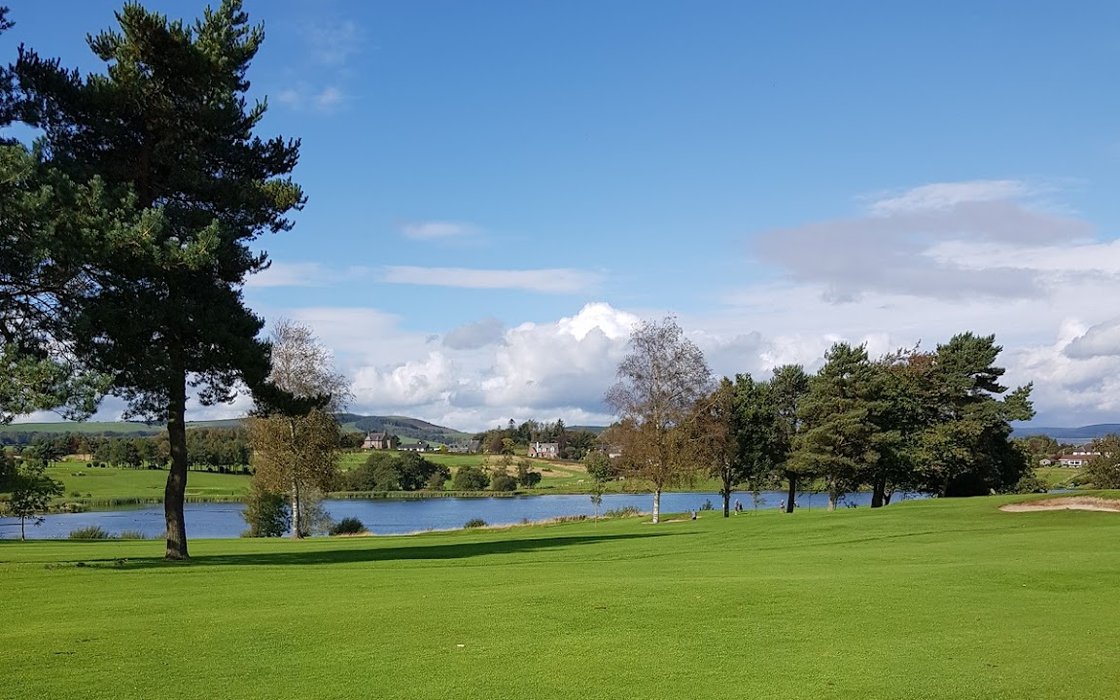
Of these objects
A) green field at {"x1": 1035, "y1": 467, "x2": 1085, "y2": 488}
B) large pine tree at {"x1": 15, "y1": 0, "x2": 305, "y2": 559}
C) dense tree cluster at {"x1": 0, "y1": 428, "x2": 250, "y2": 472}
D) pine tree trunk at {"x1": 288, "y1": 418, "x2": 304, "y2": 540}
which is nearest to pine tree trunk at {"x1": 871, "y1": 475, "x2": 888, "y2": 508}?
green field at {"x1": 1035, "y1": 467, "x2": 1085, "y2": 488}

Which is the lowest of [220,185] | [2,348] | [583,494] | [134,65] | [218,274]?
[583,494]

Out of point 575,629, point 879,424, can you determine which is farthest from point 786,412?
point 575,629

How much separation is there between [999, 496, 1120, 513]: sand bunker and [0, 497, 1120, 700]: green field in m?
15.3

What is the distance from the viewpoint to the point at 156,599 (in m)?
15.0

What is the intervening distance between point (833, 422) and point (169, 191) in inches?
1755

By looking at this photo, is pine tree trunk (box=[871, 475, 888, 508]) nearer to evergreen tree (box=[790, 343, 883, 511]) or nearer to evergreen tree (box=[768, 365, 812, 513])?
evergreen tree (box=[790, 343, 883, 511])

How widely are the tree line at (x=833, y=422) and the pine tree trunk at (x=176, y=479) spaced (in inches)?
1134

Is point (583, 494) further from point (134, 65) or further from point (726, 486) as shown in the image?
point (134, 65)

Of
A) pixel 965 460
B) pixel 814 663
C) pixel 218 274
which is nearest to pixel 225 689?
pixel 814 663

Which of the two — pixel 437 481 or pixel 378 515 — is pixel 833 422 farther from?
pixel 437 481

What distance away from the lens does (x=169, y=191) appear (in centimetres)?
2420

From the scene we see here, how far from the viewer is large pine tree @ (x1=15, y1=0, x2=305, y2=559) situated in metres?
21.3

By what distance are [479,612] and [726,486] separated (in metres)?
48.6

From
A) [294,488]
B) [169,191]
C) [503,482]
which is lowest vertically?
[503,482]
